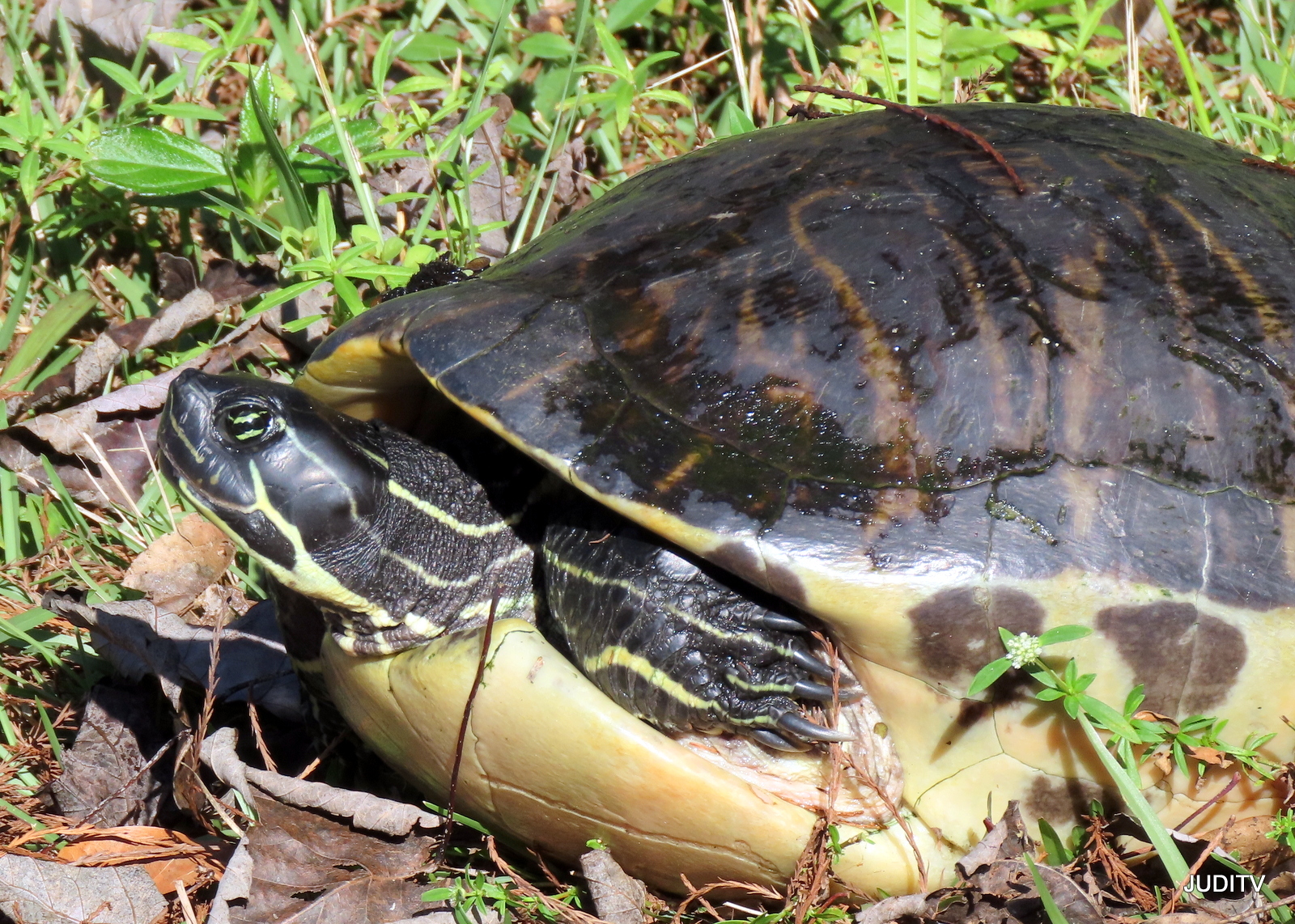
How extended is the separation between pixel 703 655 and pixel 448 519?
0.79 meters

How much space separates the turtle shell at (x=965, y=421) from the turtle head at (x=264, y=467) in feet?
1.11

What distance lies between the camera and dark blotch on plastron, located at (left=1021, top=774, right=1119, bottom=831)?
7.64 ft

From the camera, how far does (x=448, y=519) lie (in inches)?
109

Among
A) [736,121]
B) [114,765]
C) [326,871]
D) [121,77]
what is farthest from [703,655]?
[121,77]

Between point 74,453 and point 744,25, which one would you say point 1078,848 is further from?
point 744,25

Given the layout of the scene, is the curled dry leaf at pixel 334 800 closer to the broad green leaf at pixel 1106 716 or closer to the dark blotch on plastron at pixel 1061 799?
the dark blotch on plastron at pixel 1061 799

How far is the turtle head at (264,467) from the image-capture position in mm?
2516

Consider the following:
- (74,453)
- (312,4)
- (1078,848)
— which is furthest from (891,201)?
(312,4)

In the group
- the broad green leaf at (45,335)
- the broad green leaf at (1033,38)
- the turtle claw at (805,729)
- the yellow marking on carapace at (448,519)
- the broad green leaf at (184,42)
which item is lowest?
the turtle claw at (805,729)

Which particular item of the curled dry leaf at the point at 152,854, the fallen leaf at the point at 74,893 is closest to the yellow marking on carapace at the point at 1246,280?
the curled dry leaf at the point at 152,854

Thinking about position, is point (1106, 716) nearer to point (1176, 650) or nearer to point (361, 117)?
point (1176, 650)

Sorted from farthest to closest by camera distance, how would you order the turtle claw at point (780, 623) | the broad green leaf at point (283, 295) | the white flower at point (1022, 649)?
the broad green leaf at point (283, 295) < the turtle claw at point (780, 623) < the white flower at point (1022, 649)

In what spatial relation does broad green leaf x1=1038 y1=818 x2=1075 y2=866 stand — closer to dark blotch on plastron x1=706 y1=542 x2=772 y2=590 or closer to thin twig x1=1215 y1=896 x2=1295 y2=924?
thin twig x1=1215 y1=896 x2=1295 y2=924

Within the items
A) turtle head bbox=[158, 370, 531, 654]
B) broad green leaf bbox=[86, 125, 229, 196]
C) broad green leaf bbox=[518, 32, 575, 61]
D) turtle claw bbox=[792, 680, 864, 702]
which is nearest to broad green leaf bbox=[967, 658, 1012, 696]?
turtle claw bbox=[792, 680, 864, 702]
